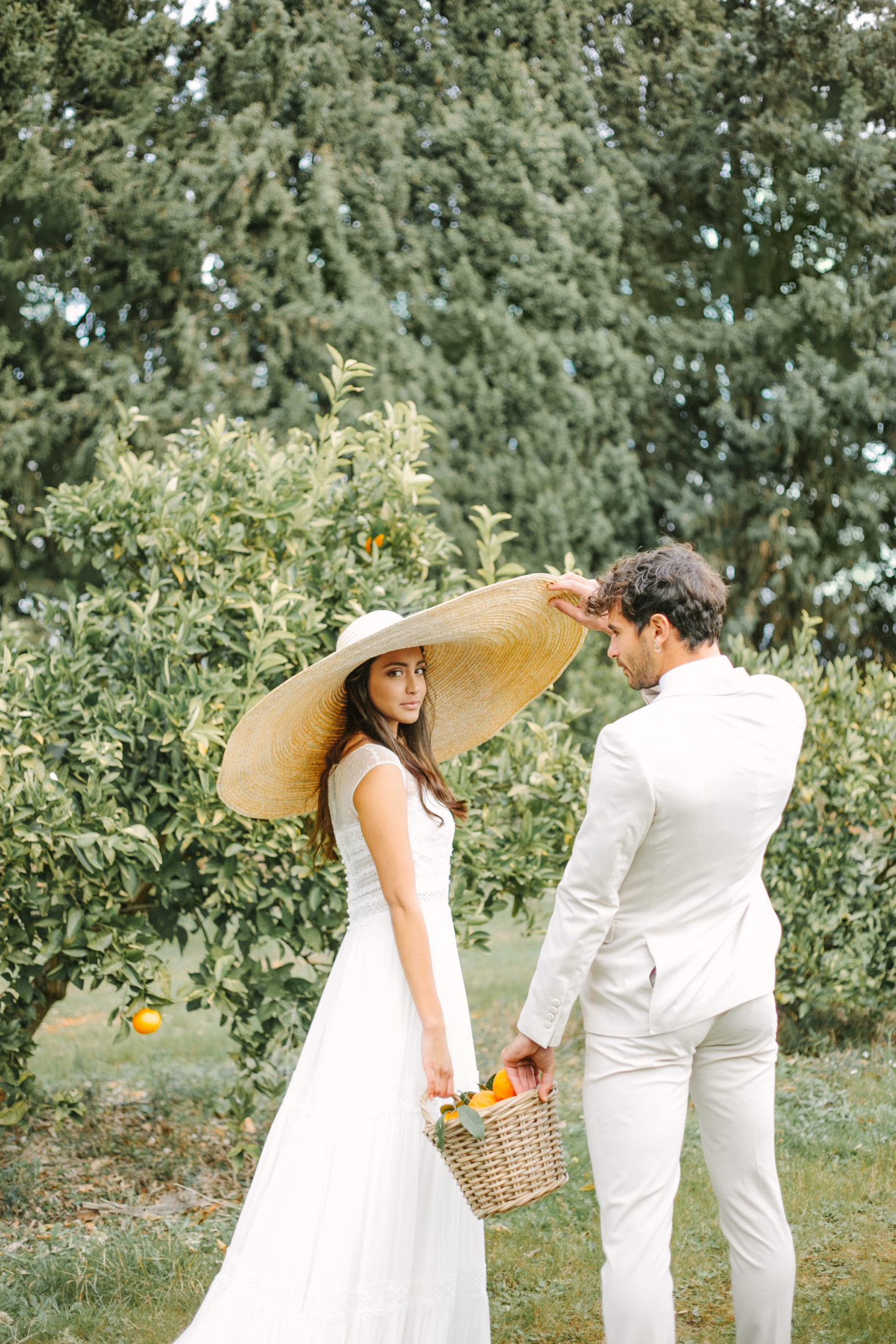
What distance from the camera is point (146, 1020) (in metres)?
3.95

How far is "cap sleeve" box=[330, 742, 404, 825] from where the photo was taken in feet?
9.04

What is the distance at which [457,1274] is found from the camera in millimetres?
2695

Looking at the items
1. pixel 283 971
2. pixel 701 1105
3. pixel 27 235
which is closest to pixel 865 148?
pixel 27 235

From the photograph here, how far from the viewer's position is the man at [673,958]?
2229 millimetres

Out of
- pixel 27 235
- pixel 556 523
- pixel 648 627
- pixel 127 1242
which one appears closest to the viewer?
pixel 648 627

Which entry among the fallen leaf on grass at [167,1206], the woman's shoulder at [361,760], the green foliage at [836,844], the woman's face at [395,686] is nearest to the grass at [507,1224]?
the fallen leaf on grass at [167,1206]

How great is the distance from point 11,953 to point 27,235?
8429mm

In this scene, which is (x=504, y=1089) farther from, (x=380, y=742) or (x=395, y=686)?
(x=395, y=686)

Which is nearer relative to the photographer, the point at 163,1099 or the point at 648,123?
the point at 163,1099

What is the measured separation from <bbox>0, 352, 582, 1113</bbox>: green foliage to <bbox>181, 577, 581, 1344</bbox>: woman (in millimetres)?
1060

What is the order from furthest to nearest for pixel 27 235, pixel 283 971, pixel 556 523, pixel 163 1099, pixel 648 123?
pixel 648 123 → pixel 556 523 → pixel 27 235 → pixel 163 1099 → pixel 283 971

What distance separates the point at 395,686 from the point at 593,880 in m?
0.92

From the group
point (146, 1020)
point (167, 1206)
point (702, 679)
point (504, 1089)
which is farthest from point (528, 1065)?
point (167, 1206)

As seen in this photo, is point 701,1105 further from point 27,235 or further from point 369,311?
point 27,235
